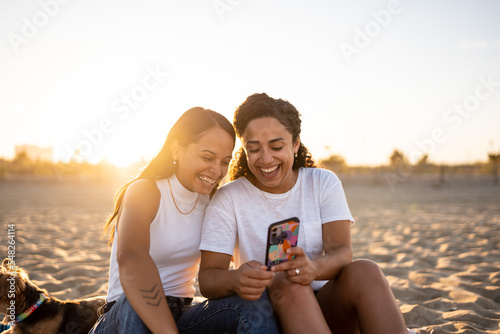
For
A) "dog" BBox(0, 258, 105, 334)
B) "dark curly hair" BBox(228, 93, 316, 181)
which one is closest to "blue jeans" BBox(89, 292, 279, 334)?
"dog" BBox(0, 258, 105, 334)

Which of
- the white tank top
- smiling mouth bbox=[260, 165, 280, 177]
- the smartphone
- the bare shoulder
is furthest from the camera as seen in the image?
smiling mouth bbox=[260, 165, 280, 177]

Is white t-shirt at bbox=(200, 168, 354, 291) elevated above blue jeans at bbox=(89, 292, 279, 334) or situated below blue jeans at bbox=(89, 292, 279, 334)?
above

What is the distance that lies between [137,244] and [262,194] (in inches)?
37.2

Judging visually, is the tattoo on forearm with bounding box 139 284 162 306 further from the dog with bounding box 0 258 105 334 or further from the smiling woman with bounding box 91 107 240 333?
the dog with bounding box 0 258 105 334

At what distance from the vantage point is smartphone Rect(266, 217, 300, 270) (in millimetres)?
2062

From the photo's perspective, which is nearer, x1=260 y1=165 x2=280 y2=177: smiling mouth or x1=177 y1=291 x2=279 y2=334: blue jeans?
x1=177 y1=291 x2=279 y2=334: blue jeans

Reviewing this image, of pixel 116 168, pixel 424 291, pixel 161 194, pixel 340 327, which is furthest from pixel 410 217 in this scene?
pixel 116 168

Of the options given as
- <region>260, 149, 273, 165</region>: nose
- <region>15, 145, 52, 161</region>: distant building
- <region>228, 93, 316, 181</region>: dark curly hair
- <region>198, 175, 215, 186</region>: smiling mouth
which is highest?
<region>15, 145, 52, 161</region>: distant building

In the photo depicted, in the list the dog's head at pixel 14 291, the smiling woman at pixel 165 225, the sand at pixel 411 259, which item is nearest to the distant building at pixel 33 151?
the sand at pixel 411 259

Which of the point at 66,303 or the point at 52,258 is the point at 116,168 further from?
the point at 66,303

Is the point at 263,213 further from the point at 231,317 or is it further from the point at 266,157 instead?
the point at 231,317

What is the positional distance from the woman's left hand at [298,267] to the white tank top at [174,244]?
67cm

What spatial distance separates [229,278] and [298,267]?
16.1 inches

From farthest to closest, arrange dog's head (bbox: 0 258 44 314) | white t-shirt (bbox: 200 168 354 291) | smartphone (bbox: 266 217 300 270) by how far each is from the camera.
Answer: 1. dog's head (bbox: 0 258 44 314)
2. white t-shirt (bbox: 200 168 354 291)
3. smartphone (bbox: 266 217 300 270)
